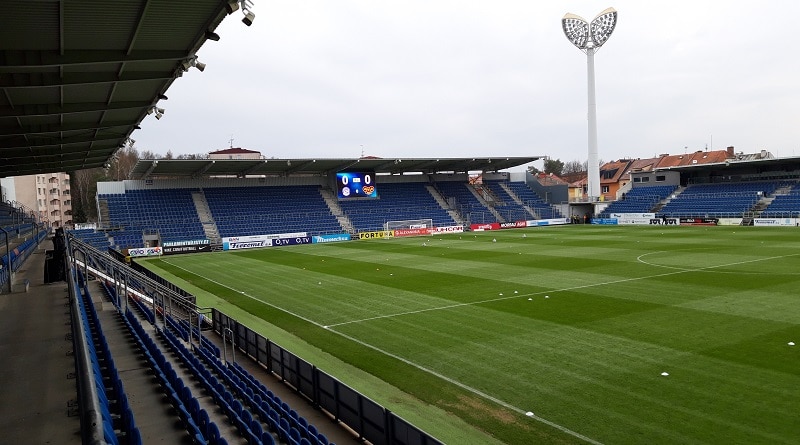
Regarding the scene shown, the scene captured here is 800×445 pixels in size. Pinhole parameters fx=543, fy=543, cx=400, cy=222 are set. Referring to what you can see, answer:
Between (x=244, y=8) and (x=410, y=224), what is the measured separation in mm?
50241

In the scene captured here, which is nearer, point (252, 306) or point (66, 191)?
point (252, 306)

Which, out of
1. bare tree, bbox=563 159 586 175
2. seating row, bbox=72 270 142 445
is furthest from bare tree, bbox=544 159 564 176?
seating row, bbox=72 270 142 445

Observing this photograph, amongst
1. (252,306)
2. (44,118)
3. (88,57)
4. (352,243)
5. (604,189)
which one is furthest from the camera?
(604,189)

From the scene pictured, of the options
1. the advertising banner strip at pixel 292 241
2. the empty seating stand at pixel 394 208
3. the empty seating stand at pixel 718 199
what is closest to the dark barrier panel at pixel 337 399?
the advertising banner strip at pixel 292 241

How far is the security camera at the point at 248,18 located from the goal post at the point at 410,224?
46.8 metres

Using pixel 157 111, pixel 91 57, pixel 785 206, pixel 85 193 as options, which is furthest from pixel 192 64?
pixel 85 193

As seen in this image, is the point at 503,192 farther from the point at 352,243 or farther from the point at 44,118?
the point at 44,118

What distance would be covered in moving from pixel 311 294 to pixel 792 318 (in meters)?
17.2

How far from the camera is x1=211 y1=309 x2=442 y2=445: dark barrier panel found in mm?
8474

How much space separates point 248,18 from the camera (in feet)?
32.8

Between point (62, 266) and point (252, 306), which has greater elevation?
point (62, 266)

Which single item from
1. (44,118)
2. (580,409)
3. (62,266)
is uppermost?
(44,118)

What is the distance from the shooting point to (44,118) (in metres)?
14.8

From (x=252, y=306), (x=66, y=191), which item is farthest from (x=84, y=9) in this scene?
(x=66, y=191)
